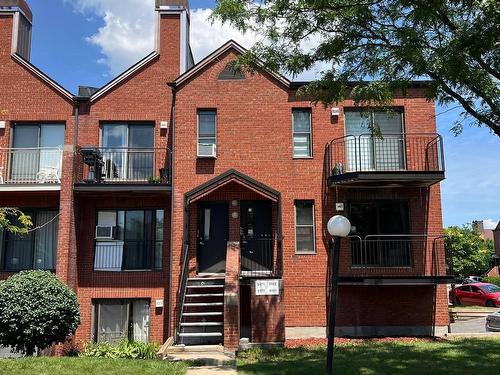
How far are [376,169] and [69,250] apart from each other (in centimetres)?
993

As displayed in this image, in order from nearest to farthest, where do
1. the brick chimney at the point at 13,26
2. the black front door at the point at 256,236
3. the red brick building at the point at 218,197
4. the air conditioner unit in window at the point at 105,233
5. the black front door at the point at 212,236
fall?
the red brick building at the point at 218,197 → the black front door at the point at 256,236 → the black front door at the point at 212,236 → the air conditioner unit in window at the point at 105,233 → the brick chimney at the point at 13,26

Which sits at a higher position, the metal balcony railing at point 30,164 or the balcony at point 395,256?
the metal balcony railing at point 30,164

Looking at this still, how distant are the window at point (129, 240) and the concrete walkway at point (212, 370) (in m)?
6.13

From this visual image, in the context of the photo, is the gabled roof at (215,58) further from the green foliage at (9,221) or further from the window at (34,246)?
the green foliage at (9,221)

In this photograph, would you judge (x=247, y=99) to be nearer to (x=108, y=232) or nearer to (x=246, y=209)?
(x=246, y=209)

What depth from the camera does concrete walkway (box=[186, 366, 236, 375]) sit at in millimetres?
10312

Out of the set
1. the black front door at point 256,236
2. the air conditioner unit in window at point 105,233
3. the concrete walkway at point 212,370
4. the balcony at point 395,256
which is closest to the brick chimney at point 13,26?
the air conditioner unit in window at point 105,233

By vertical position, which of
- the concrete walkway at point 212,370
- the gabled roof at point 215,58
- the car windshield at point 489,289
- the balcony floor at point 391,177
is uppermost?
the gabled roof at point 215,58

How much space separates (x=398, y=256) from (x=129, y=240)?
8638 mm

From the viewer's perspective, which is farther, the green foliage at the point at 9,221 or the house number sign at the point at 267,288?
the house number sign at the point at 267,288

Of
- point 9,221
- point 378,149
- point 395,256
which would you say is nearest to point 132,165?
point 9,221

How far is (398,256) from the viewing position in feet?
51.8

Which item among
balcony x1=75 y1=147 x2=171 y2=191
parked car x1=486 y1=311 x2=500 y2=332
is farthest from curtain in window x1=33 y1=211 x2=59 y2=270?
parked car x1=486 y1=311 x2=500 y2=332

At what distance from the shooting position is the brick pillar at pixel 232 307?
12.6 m
